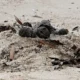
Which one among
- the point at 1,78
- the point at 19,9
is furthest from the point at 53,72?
the point at 19,9

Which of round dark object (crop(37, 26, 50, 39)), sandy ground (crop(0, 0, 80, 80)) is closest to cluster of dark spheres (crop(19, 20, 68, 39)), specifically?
round dark object (crop(37, 26, 50, 39))

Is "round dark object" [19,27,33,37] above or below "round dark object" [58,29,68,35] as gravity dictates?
above

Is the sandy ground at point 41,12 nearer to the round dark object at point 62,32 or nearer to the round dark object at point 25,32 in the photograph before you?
the round dark object at point 25,32

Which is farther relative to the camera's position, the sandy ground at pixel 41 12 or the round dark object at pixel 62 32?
the sandy ground at pixel 41 12

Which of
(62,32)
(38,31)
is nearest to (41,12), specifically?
(62,32)

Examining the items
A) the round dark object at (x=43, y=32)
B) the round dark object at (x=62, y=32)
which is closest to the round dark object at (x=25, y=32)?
the round dark object at (x=43, y=32)

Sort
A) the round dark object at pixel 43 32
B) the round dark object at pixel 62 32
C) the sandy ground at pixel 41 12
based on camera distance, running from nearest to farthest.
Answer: the round dark object at pixel 43 32, the round dark object at pixel 62 32, the sandy ground at pixel 41 12

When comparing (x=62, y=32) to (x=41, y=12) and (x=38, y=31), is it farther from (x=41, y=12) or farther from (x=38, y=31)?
(x=41, y=12)

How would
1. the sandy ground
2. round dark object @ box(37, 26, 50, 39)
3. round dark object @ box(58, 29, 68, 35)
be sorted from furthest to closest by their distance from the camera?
the sandy ground
round dark object @ box(58, 29, 68, 35)
round dark object @ box(37, 26, 50, 39)

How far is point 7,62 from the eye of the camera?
4.77 meters

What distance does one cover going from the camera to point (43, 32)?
5285mm

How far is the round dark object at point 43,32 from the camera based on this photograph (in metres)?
5.27

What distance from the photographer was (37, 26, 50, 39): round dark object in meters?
5.27

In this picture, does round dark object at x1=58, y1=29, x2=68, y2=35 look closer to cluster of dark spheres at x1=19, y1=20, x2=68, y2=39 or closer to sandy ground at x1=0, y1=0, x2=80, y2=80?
cluster of dark spheres at x1=19, y1=20, x2=68, y2=39
